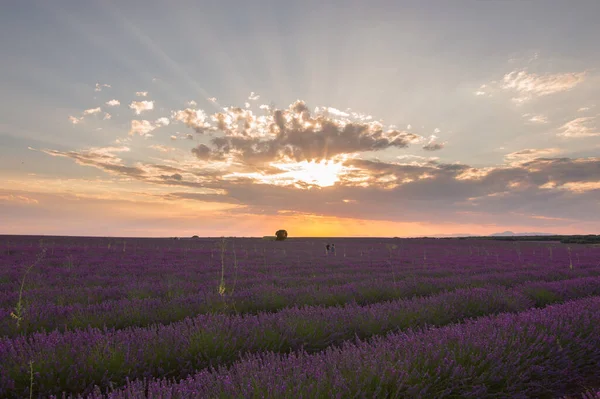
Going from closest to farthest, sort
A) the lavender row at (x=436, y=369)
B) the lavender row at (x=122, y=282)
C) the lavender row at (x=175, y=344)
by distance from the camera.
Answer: the lavender row at (x=436, y=369) < the lavender row at (x=175, y=344) < the lavender row at (x=122, y=282)

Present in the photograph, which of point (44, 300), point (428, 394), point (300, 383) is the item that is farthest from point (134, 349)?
point (44, 300)

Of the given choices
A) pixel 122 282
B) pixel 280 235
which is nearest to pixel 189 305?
pixel 122 282

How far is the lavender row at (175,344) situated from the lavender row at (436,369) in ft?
1.00

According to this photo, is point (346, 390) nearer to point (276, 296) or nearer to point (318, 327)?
point (318, 327)

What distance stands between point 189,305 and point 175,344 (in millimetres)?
2288

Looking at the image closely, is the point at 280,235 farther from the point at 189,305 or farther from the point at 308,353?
the point at 308,353

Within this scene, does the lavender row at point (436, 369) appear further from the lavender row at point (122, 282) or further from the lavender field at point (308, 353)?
the lavender row at point (122, 282)

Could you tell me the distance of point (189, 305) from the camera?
18.9 ft

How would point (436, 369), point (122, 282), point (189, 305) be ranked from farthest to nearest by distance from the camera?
point (122, 282), point (189, 305), point (436, 369)

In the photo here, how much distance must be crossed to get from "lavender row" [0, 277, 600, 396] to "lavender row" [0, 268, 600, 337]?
0.93 meters

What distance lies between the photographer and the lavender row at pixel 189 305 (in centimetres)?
487

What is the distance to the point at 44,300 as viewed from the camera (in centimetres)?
652

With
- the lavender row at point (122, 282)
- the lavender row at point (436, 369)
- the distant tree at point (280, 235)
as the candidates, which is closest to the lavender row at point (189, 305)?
the lavender row at point (122, 282)

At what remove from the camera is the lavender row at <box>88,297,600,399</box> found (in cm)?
227
